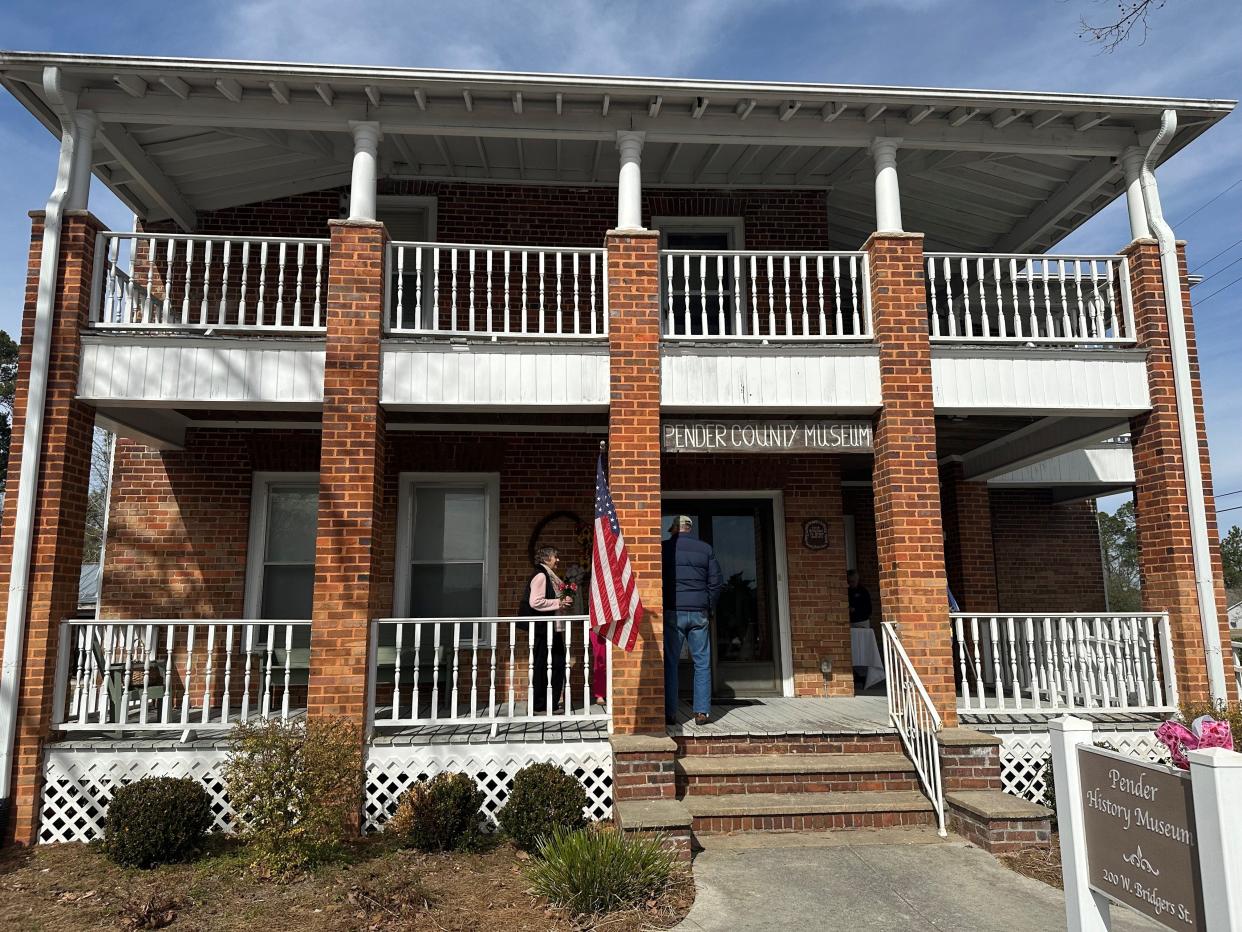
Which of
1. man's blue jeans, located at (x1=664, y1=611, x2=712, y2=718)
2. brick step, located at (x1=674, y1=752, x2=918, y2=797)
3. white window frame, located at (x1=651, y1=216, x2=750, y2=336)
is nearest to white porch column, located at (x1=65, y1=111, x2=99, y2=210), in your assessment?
white window frame, located at (x1=651, y1=216, x2=750, y2=336)

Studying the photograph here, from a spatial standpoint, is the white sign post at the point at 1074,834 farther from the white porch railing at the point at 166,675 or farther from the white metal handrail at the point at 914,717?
the white porch railing at the point at 166,675

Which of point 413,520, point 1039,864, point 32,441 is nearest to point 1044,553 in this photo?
point 1039,864

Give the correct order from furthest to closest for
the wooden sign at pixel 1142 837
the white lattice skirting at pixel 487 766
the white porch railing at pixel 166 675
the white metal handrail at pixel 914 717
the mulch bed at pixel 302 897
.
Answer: the white porch railing at pixel 166 675, the white lattice skirting at pixel 487 766, the white metal handrail at pixel 914 717, the mulch bed at pixel 302 897, the wooden sign at pixel 1142 837

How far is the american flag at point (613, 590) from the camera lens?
6781mm

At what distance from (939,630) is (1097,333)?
347 centimetres

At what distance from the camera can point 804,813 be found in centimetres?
650

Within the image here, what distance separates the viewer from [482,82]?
24.6ft

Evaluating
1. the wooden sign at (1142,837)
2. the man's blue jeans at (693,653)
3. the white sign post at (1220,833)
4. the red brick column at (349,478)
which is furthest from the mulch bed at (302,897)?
the white sign post at (1220,833)

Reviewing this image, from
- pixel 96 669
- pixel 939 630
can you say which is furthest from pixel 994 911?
pixel 96 669

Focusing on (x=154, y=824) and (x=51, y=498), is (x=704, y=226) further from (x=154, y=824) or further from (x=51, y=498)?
(x=154, y=824)

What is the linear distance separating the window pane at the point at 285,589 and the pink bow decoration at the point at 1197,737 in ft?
26.8

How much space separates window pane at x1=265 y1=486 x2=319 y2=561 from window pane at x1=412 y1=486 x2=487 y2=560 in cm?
119

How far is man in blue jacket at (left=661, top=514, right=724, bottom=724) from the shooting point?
766 centimetres

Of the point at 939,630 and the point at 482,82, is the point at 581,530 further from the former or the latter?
the point at 482,82
